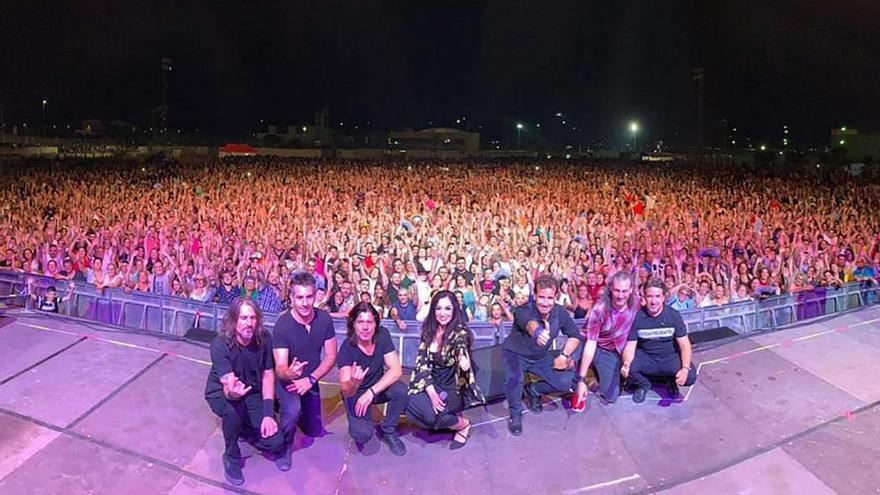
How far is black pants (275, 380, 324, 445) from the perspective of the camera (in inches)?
179

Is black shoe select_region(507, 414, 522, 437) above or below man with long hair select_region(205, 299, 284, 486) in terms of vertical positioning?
below

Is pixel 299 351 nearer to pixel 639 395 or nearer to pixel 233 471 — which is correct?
pixel 233 471

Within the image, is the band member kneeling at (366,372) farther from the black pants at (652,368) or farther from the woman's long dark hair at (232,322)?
the black pants at (652,368)

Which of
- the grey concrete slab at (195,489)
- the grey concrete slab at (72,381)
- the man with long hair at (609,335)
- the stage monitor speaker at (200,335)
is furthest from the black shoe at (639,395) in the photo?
the grey concrete slab at (72,381)

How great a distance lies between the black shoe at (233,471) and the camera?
4.36 meters

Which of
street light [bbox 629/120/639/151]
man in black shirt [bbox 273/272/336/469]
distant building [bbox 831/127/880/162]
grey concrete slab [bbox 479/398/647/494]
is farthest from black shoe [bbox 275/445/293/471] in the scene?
street light [bbox 629/120/639/151]

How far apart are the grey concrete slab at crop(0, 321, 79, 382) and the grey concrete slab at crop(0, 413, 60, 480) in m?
0.86

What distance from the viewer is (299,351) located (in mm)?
4617

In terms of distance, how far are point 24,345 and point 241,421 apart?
3.06m

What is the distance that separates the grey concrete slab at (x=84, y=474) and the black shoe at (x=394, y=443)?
1.33 metres

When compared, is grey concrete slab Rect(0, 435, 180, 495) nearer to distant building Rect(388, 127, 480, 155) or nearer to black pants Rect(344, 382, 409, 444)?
black pants Rect(344, 382, 409, 444)

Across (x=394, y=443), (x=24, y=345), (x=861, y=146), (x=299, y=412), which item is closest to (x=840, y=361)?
(x=394, y=443)

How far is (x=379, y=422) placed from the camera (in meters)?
5.09

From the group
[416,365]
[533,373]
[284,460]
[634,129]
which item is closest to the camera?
[284,460]
